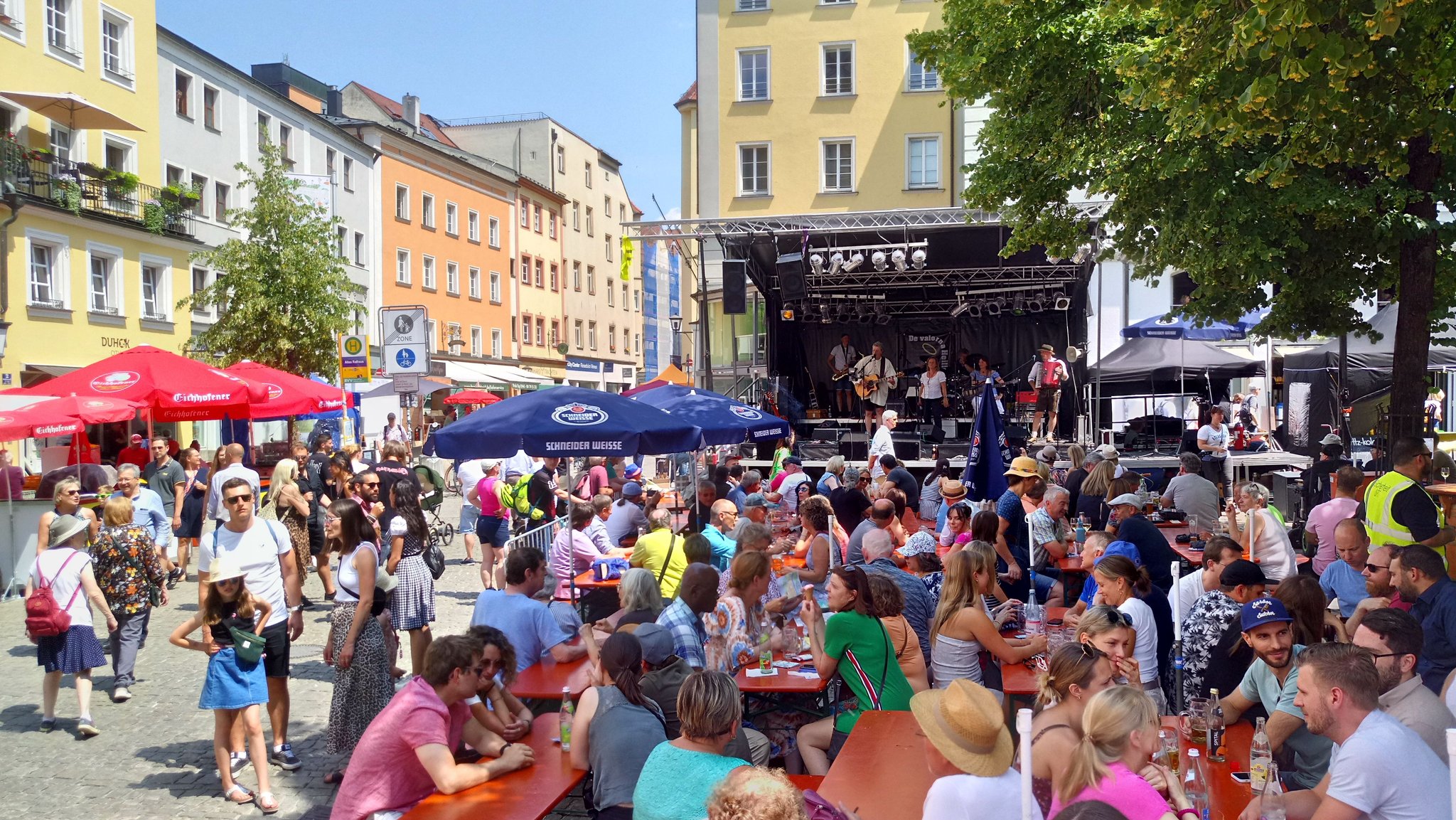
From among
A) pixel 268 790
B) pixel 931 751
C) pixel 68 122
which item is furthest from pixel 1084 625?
pixel 68 122

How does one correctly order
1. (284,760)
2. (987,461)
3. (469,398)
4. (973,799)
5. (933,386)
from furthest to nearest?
(469,398) < (933,386) < (987,461) < (284,760) < (973,799)

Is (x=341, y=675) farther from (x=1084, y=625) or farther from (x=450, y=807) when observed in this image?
(x=1084, y=625)

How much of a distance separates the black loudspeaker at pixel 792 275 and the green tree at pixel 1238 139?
5.52 meters

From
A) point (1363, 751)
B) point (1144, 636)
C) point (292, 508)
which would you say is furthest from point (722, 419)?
point (1363, 751)

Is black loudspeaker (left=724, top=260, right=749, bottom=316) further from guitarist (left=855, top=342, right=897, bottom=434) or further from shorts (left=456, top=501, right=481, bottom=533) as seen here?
shorts (left=456, top=501, right=481, bottom=533)

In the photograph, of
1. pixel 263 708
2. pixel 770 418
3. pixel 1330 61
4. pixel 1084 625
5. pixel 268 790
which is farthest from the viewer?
pixel 770 418

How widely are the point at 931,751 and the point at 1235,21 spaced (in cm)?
514

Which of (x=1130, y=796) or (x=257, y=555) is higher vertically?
(x=257, y=555)

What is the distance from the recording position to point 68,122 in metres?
26.5

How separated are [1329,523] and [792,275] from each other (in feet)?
39.6

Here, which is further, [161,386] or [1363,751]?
[161,386]

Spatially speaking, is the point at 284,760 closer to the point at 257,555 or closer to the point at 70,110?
the point at 257,555

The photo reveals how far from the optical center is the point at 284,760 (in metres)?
7.12

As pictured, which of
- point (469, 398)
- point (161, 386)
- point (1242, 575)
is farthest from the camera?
point (469, 398)
